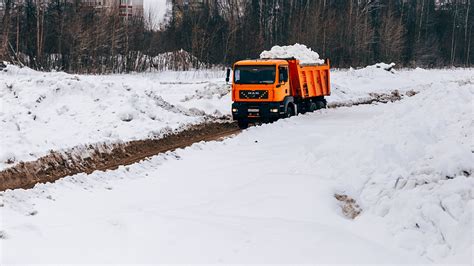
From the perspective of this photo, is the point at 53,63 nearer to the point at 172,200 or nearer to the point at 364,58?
the point at 364,58

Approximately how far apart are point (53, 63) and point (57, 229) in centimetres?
3983

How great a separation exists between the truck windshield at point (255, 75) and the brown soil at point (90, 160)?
252 centimetres

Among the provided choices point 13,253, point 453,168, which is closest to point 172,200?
point 13,253

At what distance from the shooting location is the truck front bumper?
2114cm

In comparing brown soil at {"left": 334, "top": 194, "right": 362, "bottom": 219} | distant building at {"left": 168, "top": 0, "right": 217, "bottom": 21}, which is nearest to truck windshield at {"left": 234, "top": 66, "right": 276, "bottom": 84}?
brown soil at {"left": 334, "top": 194, "right": 362, "bottom": 219}

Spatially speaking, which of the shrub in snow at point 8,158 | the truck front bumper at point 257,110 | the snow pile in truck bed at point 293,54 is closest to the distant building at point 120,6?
the snow pile in truck bed at point 293,54

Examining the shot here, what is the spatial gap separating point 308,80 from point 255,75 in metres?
4.27

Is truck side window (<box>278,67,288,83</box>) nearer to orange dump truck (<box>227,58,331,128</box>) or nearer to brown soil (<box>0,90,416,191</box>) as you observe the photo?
orange dump truck (<box>227,58,331,128</box>)

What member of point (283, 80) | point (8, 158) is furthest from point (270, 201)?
point (283, 80)

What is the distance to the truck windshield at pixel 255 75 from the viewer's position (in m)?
21.2

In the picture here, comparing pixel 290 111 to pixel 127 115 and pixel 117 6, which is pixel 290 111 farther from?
pixel 117 6

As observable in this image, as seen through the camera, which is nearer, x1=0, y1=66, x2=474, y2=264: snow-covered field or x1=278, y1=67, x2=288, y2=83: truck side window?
x1=0, y1=66, x2=474, y2=264: snow-covered field

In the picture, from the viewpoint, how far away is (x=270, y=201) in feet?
33.1

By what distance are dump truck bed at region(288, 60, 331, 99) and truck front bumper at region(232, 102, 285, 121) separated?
2533mm
